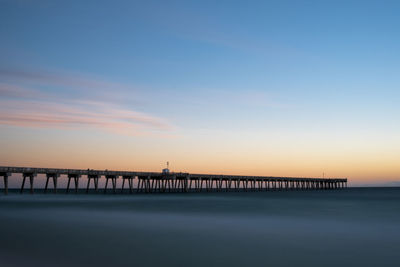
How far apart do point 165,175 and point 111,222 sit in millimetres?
50591

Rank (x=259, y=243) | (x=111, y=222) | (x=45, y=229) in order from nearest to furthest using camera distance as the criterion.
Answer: (x=259, y=243) < (x=45, y=229) < (x=111, y=222)

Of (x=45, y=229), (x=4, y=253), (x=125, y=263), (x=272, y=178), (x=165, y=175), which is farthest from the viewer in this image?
(x=272, y=178)

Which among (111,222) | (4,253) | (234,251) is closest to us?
(4,253)

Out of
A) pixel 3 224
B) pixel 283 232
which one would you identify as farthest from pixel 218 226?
pixel 3 224

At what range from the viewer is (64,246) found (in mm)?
14883

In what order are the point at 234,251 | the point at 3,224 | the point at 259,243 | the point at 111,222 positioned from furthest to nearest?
the point at 111,222 < the point at 3,224 < the point at 259,243 < the point at 234,251

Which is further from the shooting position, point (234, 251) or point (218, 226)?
point (218, 226)

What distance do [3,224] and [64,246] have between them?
8.07m

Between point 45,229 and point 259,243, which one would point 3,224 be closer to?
point 45,229

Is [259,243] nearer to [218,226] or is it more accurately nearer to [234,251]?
[234,251]

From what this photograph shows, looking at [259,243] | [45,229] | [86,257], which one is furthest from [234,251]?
[45,229]

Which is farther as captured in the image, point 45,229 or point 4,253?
point 45,229

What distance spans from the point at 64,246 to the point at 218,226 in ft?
31.1

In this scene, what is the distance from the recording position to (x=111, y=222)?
23.4 meters
